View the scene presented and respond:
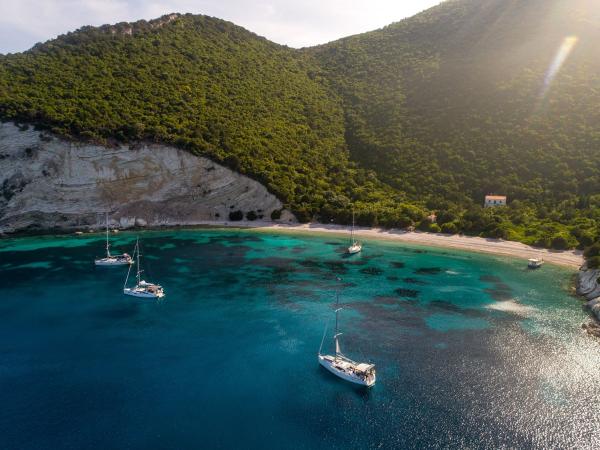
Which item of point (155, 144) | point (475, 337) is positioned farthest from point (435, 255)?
point (155, 144)

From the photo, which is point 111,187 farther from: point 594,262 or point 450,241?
point 594,262

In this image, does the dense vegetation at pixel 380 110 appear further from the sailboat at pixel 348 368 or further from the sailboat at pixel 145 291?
the sailboat at pixel 348 368

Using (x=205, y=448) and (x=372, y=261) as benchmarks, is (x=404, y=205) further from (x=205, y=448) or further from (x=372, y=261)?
(x=205, y=448)

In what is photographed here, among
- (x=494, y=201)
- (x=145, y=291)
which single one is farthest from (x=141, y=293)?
(x=494, y=201)

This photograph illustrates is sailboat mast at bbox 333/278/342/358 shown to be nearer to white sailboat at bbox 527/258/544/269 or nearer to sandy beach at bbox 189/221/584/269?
white sailboat at bbox 527/258/544/269

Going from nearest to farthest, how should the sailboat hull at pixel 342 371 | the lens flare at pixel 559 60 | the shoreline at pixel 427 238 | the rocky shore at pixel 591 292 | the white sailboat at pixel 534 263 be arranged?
the sailboat hull at pixel 342 371, the rocky shore at pixel 591 292, the white sailboat at pixel 534 263, the shoreline at pixel 427 238, the lens flare at pixel 559 60

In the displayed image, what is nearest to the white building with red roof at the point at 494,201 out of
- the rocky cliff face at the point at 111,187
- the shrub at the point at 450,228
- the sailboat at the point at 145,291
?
the shrub at the point at 450,228
